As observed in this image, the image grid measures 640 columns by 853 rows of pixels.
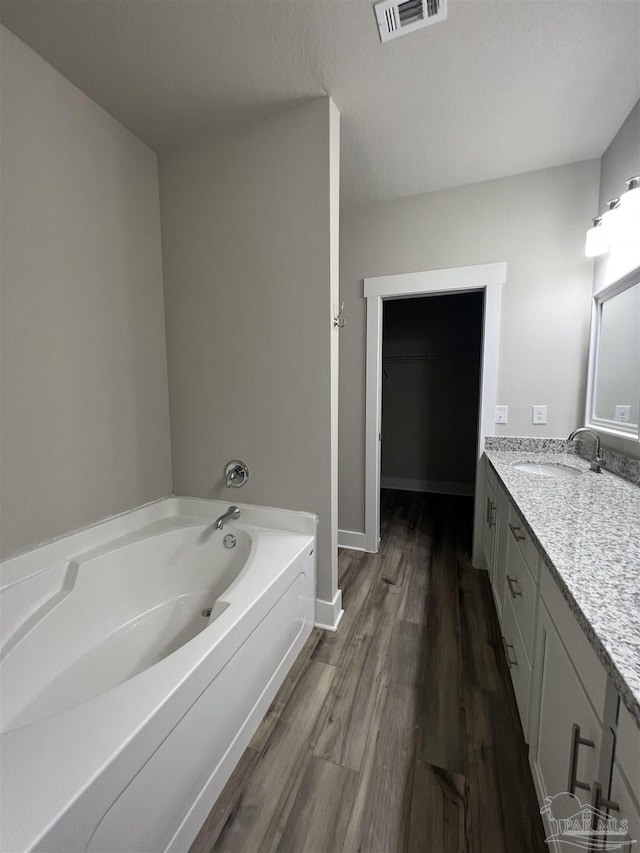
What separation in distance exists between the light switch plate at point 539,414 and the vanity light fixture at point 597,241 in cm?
90

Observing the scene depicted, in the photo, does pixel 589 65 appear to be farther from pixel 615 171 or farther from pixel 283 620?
pixel 283 620

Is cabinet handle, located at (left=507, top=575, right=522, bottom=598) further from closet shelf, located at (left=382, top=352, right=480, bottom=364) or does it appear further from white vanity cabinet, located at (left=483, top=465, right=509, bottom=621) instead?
closet shelf, located at (left=382, top=352, right=480, bottom=364)

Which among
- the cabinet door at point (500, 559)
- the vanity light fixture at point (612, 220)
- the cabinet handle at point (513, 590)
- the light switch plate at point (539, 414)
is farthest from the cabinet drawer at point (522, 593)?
the vanity light fixture at point (612, 220)

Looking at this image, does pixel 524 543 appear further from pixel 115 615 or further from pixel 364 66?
pixel 364 66

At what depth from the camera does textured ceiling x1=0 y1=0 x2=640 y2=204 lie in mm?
1159

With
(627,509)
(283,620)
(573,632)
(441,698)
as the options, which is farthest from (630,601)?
(283,620)

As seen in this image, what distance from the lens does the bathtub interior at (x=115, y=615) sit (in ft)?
3.79

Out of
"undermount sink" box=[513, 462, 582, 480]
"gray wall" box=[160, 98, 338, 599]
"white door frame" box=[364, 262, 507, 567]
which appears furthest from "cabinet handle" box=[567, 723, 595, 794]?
"white door frame" box=[364, 262, 507, 567]

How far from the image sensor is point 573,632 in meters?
0.74

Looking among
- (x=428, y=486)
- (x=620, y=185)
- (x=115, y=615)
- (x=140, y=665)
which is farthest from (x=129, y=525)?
(x=428, y=486)

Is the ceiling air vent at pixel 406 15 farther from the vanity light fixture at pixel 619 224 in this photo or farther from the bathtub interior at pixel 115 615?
the bathtub interior at pixel 115 615

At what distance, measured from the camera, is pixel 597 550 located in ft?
2.82

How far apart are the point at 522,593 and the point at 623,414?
3.76 ft

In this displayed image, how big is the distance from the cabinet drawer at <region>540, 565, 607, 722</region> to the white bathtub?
0.92 metres
